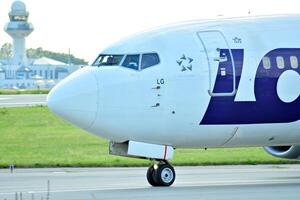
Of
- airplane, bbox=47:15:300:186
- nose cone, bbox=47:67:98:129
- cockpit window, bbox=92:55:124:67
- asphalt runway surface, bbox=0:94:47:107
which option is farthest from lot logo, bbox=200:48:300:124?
asphalt runway surface, bbox=0:94:47:107

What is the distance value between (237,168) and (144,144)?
8542mm

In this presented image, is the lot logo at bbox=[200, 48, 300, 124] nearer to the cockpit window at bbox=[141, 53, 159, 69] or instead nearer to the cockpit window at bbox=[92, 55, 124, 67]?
the cockpit window at bbox=[141, 53, 159, 69]

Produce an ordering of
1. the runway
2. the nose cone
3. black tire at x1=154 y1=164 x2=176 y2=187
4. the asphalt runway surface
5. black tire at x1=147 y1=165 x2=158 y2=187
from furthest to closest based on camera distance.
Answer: the asphalt runway surface < black tire at x1=147 y1=165 x2=158 y2=187 < black tire at x1=154 y1=164 x2=176 y2=187 < the nose cone < the runway

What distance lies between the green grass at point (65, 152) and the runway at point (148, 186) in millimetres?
1757

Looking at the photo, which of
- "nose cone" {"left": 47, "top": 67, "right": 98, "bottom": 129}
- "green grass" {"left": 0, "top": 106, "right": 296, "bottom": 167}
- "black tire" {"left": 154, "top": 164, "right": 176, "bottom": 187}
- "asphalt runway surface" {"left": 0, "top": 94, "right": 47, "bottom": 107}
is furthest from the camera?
"asphalt runway surface" {"left": 0, "top": 94, "right": 47, "bottom": 107}

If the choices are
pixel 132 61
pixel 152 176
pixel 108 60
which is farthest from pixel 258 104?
pixel 108 60

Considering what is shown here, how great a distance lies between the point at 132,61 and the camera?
21.6 m

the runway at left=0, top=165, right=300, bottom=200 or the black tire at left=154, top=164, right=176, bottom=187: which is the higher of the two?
the black tire at left=154, top=164, right=176, bottom=187

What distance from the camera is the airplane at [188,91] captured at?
69.1ft

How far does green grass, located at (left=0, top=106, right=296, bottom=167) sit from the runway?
176cm

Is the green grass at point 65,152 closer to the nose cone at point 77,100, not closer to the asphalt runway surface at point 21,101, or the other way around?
the nose cone at point 77,100

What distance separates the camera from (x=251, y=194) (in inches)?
773

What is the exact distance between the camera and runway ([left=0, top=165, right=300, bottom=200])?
1964 cm

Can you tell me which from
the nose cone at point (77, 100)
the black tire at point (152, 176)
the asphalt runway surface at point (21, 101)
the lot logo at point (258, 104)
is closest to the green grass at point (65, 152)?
the black tire at point (152, 176)
